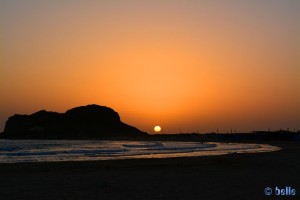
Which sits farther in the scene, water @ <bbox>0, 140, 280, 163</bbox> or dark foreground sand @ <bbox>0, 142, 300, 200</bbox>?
water @ <bbox>0, 140, 280, 163</bbox>

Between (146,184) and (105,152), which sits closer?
(146,184)

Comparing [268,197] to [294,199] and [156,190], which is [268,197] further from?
[156,190]

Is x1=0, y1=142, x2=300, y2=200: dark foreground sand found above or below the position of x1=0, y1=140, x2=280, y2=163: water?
below

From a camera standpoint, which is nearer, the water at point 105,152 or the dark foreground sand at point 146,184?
the dark foreground sand at point 146,184

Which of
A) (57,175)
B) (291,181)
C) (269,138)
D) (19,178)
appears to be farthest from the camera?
(269,138)

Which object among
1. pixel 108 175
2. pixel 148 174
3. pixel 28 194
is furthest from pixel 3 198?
pixel 148 174

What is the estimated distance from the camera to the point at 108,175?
776 inches

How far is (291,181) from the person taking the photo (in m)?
16.9

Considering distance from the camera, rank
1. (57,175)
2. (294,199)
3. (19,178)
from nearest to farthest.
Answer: (294,199)
(19,178)
(57,175)

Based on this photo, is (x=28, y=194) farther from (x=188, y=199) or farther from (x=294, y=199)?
(x=294, y=199)

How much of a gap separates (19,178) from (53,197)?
584 centimetres

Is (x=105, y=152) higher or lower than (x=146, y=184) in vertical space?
higher

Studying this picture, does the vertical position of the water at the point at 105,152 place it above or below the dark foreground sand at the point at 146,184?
above

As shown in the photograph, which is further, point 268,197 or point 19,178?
point 19,178
